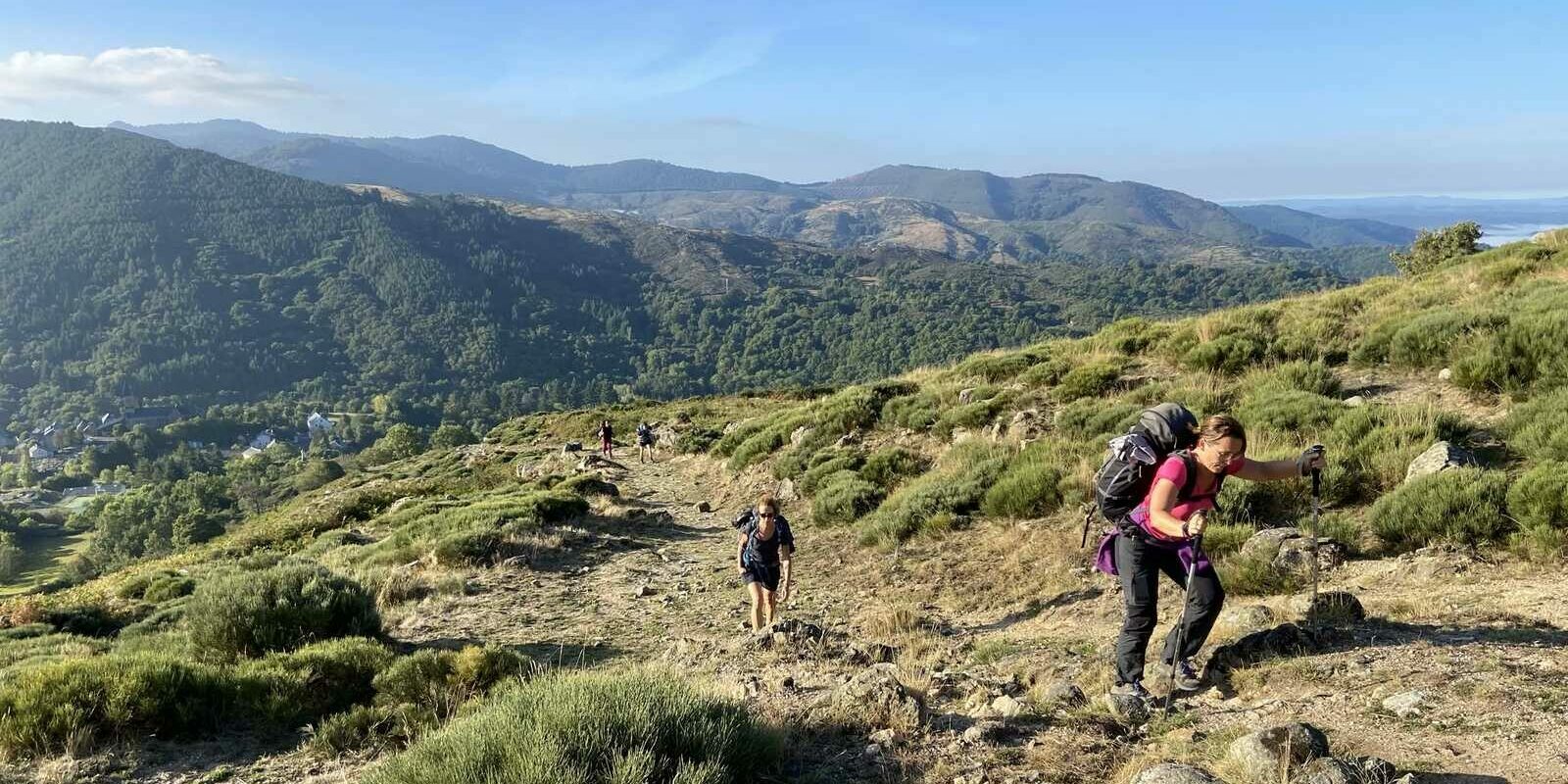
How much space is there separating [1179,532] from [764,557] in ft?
15.0

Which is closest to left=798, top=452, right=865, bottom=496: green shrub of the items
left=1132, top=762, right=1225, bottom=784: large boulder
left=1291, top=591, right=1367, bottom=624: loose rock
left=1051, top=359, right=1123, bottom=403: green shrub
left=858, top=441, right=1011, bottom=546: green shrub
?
left=858, top=441, right=1011, bottom=546: green shrub

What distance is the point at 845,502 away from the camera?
12.8 meters

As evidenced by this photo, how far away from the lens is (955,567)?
9.34 metres

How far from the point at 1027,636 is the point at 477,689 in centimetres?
452

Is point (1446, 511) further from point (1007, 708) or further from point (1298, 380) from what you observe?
point (1298, 380)

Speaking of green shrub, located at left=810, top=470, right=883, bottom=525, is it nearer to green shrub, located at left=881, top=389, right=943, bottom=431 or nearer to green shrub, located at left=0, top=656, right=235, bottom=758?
green shrub, located at left=881, top=389, right=943, bottom=431

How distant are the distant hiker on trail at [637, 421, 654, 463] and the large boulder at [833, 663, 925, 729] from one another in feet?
72.3

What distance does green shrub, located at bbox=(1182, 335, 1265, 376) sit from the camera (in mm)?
13609

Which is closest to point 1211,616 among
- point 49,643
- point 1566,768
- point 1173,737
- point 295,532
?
point 1173,737

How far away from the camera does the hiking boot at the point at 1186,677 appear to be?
4.50 meters

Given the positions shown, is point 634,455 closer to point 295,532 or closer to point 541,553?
point 295,532

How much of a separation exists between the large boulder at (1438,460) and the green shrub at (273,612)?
35.0 ft

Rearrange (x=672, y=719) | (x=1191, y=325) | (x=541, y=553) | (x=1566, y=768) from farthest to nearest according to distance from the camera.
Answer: (x=1191, y=325), (x=541, y=553), (x=672, y=719), (x=1566, y=768)

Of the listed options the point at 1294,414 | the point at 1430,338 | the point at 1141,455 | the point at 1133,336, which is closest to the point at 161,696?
the point at 1141,455
